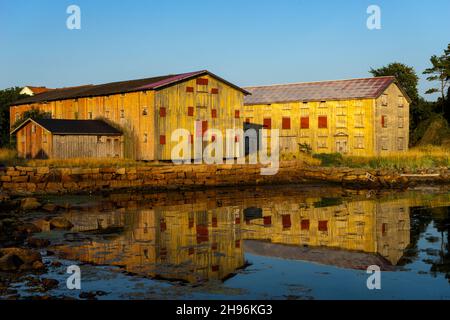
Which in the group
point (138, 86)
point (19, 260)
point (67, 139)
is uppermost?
point (138, 86)

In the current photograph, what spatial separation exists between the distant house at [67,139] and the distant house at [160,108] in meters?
0.47

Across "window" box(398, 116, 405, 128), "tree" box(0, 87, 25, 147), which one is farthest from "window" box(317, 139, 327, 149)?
"tree" box(0, 87, 25, 147)

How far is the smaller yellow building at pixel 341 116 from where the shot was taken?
4684 cm

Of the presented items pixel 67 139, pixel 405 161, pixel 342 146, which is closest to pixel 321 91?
pixel 342 146

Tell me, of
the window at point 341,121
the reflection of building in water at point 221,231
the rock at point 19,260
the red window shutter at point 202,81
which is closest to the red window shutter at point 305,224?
the reflection of building in water at point 221,231

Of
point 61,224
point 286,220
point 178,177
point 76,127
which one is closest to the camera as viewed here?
point 61,224

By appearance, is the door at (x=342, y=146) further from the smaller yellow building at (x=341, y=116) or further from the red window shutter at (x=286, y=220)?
the red window shutter at (x=286, y=220)

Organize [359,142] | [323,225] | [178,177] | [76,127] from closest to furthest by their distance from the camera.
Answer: [323,225] < [178,177] < [76,127] < [359,142]

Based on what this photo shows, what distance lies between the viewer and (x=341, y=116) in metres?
47.9

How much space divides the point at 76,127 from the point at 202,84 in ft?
30.9

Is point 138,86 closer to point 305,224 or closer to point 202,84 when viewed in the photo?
point 202,84

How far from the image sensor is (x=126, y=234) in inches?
714

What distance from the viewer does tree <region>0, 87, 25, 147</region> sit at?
48844 mm

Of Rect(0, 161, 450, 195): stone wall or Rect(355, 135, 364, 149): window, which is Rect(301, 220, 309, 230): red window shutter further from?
Rect(355, 135, 364, 149): window
